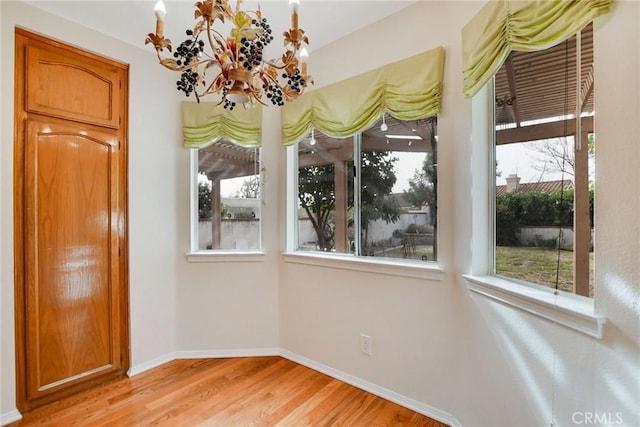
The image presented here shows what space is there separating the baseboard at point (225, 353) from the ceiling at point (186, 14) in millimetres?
2634

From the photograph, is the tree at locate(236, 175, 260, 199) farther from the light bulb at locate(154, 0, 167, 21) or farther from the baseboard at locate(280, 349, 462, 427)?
the light bulb at locate(154, 0, 167, 21)

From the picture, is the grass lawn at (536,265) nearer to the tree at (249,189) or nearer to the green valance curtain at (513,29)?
the green valance curtain at (513,29)

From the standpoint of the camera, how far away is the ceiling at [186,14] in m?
1.87

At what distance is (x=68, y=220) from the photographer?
2.01 metres

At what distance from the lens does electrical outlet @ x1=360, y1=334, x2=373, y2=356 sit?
6.68ft

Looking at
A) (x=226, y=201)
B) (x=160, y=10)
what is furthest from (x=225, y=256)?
(x=160, y=10)

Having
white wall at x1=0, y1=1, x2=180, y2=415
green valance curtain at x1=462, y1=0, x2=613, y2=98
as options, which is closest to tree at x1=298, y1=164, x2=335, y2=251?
white wall at x1=0, y1=1, x2=180, y2=415

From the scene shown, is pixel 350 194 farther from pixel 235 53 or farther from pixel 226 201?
pixel 235 53

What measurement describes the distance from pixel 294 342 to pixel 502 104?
2.29 m

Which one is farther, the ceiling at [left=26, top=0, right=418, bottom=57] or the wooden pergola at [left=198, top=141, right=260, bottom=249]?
the wooden pergola at [left=198, top=141, right=260, bottom=249]

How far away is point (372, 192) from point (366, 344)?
111 centimetres

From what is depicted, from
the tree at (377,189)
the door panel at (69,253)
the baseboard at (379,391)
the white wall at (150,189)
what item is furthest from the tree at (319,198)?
the door panel at (69,253)

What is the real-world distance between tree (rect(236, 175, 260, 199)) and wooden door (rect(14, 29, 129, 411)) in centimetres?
92

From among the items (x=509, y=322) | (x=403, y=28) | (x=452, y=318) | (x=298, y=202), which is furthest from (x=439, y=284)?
(x=403, y=28)
